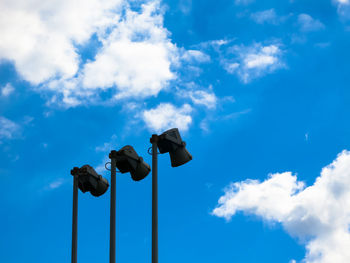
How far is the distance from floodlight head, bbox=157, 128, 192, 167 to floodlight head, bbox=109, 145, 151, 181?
1.26 meters

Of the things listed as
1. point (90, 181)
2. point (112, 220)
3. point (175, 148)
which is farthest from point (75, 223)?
point (175, 148)

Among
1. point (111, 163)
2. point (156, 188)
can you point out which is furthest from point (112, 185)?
point (156, 188)

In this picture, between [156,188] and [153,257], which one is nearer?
[153,257]

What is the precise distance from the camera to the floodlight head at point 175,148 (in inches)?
808

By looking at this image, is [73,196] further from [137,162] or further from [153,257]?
[153,257]

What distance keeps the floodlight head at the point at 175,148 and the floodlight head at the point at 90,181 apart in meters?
3.64

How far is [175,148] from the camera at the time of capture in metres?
20.7

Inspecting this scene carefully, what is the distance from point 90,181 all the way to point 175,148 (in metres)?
4.15

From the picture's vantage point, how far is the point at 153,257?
1830 centimetres

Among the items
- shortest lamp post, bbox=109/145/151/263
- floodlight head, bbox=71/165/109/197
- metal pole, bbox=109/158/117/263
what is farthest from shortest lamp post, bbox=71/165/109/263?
metal pole, bbox=109/158/117/263

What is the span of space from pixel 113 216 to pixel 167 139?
322cm

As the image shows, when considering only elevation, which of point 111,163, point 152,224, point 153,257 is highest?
point 111,163

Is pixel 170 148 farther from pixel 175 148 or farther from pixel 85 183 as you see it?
pixel 85 183

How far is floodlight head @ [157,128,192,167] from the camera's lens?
67.3ft
